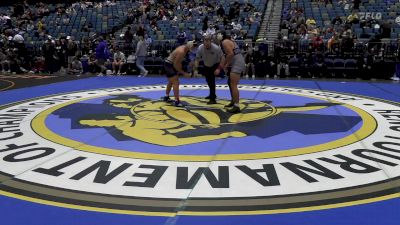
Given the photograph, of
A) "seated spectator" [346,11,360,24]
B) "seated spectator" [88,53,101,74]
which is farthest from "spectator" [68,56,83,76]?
"seated spectator" [346,11,360,24]

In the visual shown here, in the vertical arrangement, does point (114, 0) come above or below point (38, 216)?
above

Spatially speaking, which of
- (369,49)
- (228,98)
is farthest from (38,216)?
(369,49)

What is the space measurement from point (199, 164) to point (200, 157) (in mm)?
247

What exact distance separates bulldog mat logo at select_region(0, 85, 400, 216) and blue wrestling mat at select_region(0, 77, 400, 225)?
0.01 metres

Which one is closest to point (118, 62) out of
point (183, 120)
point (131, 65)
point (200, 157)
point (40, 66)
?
point (131, 65)

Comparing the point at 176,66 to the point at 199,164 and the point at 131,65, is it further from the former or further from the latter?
the point at 131,65

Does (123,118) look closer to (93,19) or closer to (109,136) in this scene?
(109,136)

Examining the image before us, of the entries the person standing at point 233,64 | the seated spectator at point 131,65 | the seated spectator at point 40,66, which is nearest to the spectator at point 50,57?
the seated spectator at point 40,66

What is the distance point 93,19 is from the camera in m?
23.9

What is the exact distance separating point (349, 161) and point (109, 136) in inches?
120

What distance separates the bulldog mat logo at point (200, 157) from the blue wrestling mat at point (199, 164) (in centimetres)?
1

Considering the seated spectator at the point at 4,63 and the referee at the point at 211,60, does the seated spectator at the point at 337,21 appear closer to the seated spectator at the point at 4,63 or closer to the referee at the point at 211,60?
the referee at the point at 211,60

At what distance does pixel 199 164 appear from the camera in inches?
170

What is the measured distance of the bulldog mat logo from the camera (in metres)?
3.46
